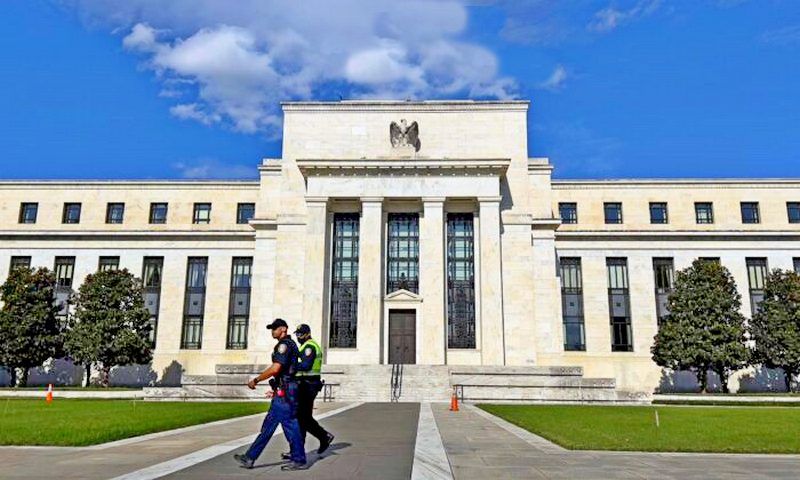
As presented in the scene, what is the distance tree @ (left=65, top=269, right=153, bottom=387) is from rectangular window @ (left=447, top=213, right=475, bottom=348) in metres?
20.2

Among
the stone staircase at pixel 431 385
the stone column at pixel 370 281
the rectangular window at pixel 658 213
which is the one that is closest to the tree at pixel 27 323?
the stone staircase at pixel 431 385

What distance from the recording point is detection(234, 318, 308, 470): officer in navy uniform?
7.96 m

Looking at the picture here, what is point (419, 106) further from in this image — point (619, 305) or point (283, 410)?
point (283, 410)

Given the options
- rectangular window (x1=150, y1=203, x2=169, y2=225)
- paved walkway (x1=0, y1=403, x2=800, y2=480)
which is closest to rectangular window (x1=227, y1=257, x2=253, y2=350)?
rectangular window (x1=150, y1=203, x2=169, y2=225)

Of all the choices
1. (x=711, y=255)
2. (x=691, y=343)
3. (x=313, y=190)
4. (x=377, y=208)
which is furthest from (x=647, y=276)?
(x=313, y=190)

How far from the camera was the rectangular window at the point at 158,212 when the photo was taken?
48094 mm

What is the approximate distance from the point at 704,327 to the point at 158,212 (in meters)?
41.4

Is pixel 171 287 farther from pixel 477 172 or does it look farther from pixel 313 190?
pixel 477 172

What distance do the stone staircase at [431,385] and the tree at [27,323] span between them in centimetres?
1370

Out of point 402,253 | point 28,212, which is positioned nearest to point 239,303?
point 402,253

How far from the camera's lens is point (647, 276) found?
45.0 meters

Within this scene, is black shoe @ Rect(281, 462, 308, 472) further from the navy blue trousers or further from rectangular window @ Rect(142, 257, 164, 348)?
rectangular window @ Rect(142, 257, 164, 348)

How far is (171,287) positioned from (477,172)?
2526 centimetres

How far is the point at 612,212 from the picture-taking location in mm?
47531
